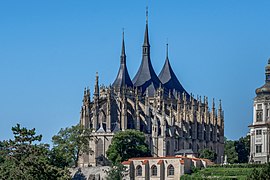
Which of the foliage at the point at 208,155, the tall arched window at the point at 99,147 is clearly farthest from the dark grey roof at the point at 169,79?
the tall arched window at the point at 99,147

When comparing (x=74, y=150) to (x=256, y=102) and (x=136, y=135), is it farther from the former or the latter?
(x=256, y=102)

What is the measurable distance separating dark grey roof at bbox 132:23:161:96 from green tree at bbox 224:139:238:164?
519 inches

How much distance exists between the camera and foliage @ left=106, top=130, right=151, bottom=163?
113 meters

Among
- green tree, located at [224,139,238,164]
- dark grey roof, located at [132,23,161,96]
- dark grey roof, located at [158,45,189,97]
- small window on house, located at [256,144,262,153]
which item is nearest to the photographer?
small window on house, located at [256,144,262,153]

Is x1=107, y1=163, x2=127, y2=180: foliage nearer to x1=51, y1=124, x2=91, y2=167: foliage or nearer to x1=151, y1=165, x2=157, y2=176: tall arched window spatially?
x1=151, y1=165, x2=157, y2=176: tall arched window

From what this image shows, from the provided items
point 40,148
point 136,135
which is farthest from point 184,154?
point 40,148

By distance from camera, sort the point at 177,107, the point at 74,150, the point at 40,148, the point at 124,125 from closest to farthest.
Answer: the point at 40,148, the point at 74,150, the point at 124,125, the point at 177,107

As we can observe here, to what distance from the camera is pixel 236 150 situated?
5226 inches

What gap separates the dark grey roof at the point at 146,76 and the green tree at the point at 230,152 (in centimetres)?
1318

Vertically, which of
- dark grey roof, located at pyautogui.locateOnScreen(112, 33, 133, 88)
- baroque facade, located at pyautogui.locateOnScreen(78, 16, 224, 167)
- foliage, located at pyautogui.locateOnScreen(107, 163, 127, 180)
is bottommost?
foliage, located at pyautogui.locateOnScreen(107, 163, 127, 180)

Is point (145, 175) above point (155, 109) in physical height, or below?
below

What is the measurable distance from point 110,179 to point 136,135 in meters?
16.6

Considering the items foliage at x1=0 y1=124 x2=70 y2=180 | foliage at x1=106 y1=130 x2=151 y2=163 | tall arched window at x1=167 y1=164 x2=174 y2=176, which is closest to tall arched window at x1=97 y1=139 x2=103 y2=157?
foliage at x1=106 y1=130 x2=151 y2=163

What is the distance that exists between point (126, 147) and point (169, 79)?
36466 millimetres
